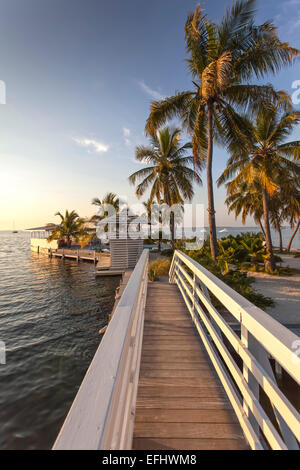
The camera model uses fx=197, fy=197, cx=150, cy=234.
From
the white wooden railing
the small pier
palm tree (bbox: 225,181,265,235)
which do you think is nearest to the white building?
palm tree (bbox: 225,181,265,235)

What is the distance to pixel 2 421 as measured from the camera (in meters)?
4.01

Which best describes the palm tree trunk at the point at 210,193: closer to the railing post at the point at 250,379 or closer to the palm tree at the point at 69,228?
the railing post at the point at 250,379

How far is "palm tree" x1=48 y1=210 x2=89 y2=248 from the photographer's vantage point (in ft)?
87.3

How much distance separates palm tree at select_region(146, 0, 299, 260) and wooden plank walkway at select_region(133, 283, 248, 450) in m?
7.22

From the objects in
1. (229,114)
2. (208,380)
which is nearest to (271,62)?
(229,114)

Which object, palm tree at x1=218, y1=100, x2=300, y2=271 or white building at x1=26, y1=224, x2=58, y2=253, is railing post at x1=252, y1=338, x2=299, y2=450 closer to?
palm tree at x1=218, y1=100, x2=300, y2=271

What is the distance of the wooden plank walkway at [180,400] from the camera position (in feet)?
5.32

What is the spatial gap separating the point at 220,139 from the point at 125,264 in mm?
10434

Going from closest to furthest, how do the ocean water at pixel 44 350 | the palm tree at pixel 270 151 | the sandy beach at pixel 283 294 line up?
1. the ocean water at pixel 44 350
2. the sandy beach at pixel 283 294
3. the palm tree at pixel 270 151

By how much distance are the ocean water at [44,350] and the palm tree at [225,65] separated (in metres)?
6.87

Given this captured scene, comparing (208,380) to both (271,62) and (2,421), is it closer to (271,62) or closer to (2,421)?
(2,421)

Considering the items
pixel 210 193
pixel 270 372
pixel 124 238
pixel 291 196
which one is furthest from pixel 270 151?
pixel 270 372

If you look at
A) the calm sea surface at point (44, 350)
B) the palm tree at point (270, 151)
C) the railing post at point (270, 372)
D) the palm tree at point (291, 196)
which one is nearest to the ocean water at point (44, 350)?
the calm sea surface at point (44, 350)

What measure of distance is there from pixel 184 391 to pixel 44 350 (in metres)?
6.03
